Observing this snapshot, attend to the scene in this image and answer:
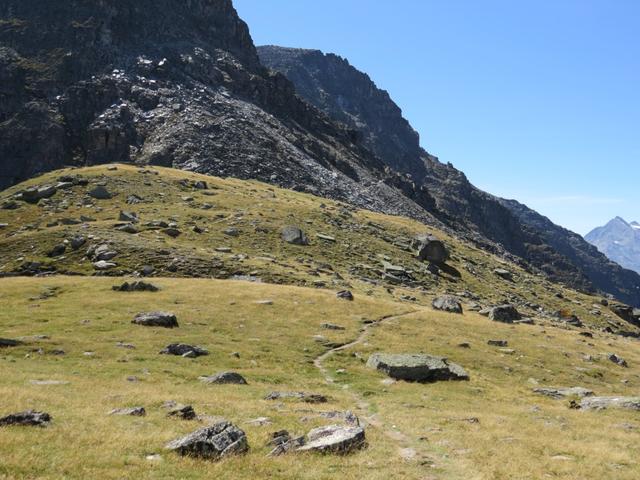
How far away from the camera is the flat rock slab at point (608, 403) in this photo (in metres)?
38.1

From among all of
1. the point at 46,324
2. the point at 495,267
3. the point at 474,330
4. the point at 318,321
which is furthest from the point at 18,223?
the point at 495,267

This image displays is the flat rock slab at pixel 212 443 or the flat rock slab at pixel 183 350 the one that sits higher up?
the flat rock slab at pixel 212 443

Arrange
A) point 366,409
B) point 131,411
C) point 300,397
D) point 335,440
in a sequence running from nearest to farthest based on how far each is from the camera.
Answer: point 335,440 < point 131,411 < point 366,409 < point 300,397

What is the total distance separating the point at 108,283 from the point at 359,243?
205 ft

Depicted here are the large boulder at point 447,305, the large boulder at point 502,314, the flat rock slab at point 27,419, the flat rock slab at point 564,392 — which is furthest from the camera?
the large boulder at point 447,305

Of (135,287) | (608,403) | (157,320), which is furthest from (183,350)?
(608,403)

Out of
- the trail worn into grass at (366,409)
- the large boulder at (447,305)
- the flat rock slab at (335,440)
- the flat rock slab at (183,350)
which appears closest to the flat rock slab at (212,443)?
the flat rock slab at (335,440)

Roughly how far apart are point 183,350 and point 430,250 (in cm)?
9313

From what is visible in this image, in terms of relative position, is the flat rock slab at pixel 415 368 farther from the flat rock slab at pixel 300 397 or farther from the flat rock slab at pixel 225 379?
the flat rock slab at pixel 225 379

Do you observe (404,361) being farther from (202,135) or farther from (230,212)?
(202,135)

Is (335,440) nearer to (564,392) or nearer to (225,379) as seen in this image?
(225,379)

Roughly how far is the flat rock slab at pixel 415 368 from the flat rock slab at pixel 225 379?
12.9 m

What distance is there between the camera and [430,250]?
127562mm

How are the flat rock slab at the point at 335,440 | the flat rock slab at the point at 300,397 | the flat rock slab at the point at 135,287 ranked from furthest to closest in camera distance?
1. the flat rock slab at the point at 135,287
2. the flat rock slab at the point at 300,397
3. the flat rock slab at the point at 335,440
